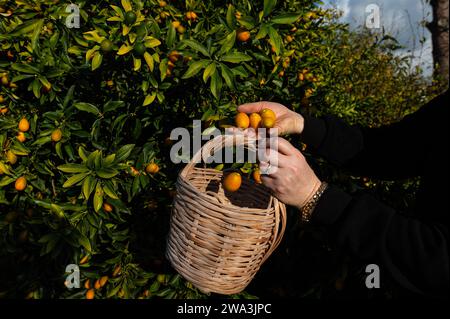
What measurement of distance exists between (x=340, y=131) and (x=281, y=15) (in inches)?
20.4

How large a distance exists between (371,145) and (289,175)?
63cm

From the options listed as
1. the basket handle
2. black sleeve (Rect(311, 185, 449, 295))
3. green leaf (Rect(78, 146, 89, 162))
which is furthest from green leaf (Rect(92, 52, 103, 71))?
black sleeve (Rect(311, 185, 449, 295))

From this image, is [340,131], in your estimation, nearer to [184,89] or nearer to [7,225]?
[184,89]

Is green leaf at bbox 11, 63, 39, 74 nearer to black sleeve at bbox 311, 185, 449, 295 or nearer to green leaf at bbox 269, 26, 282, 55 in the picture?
green leaf at bbox 269, 26, 282, 55

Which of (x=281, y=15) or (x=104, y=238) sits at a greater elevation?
(x=281, y=15)

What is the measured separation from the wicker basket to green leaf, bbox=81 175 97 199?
0.38 meters

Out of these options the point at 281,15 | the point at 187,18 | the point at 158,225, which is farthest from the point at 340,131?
the point at 158,225

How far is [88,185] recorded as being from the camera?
4.55 ft

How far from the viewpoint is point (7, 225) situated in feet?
5.42

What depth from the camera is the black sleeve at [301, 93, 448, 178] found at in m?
1.28

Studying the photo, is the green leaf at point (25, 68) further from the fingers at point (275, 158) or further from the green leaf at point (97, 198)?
the fingers at point (275, 158)

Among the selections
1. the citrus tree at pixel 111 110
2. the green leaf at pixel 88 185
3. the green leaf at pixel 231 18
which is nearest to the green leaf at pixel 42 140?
the citrus tree at pixel 111 110

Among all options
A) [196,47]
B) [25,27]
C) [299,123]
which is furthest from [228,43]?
[25,27]

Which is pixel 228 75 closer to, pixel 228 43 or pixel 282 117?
pixel 228 43
